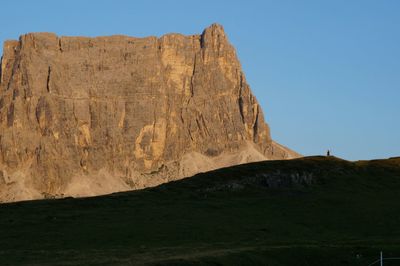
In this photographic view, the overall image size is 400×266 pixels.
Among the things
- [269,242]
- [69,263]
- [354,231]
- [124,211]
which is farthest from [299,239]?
[69,263]

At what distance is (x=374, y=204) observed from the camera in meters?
92.2

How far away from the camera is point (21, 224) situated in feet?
Result: 249

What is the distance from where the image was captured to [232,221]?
80.2 metres

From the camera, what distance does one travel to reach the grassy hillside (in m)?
57.4

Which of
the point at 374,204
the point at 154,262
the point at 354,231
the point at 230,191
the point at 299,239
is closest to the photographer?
the point at 154,262

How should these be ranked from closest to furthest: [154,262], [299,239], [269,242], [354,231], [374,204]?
[154,262], [269,242], [299,239], [354,231], [374,204]

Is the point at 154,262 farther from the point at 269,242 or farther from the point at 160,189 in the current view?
the point at 160,189

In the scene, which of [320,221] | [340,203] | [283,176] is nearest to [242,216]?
[320,221]

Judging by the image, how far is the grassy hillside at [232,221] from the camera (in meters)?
57.4

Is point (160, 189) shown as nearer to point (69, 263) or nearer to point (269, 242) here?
point (269, 242)

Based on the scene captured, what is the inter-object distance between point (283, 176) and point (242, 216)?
71.7 ft

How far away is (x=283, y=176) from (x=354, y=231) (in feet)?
81.3

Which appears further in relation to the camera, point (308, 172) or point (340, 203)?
point (308, 172)

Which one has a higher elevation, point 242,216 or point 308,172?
point 308,172
